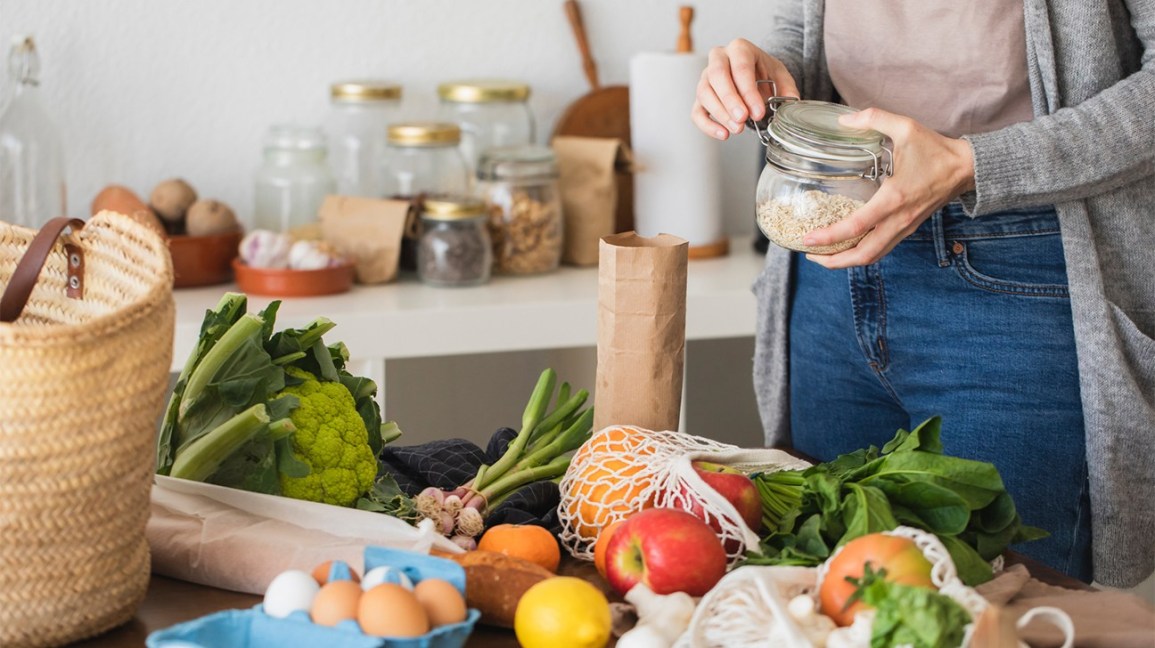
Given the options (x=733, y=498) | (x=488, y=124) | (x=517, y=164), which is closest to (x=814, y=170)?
(x=733, y=498)

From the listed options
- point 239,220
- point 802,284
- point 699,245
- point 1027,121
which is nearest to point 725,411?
point 699,245

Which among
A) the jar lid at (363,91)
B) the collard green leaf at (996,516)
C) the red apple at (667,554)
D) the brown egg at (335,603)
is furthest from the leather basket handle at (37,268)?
the jar lid at (363,91)

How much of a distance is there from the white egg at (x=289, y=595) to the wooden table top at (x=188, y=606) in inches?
4.3

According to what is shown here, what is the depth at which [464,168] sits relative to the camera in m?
2.25

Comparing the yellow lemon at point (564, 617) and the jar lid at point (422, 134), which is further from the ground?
the jar lid at point (422, 134)

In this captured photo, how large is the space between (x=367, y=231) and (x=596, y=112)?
53 centimetres

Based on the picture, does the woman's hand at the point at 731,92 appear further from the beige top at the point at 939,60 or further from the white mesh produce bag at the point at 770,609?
the white mesh produce bag at the point at 770,609

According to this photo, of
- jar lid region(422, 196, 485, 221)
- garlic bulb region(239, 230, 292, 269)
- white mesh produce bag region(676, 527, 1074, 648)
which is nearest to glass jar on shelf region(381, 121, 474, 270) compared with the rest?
jar lid region(422, 196, 485, 221)

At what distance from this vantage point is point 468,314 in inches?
78.0

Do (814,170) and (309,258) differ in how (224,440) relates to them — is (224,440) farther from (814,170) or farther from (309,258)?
(309,258)

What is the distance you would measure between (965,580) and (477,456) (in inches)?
17.7

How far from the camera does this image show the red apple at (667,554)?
2.58 ft

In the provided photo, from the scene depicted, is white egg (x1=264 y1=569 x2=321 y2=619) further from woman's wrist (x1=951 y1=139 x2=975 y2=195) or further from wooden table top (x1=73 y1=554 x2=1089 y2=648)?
woman's wrist (x1=951 y1=139 x2=975 y2=195)

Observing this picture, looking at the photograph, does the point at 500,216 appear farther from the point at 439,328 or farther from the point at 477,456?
the point at 477,456
